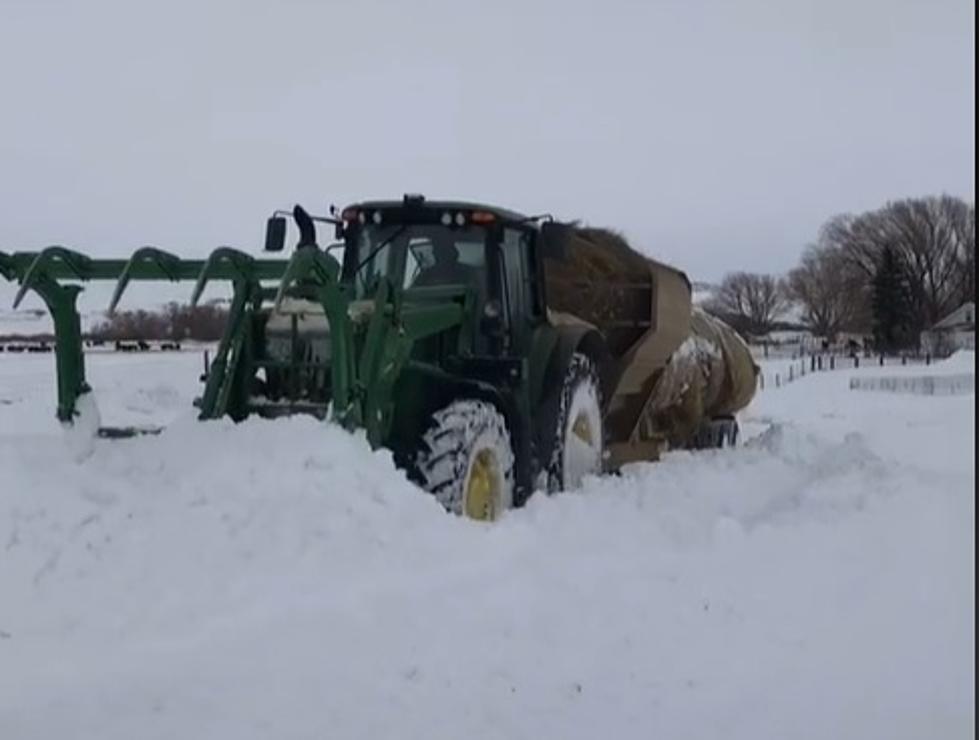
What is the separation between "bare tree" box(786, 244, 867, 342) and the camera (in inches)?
3071

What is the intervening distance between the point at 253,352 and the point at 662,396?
5.48 m

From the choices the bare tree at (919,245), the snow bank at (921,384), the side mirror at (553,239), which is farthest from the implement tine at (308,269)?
the bare tree at (919,245)

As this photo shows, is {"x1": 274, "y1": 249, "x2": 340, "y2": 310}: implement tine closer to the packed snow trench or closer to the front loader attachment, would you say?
the front loader attachment

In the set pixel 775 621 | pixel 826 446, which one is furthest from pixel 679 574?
pixel 826 446

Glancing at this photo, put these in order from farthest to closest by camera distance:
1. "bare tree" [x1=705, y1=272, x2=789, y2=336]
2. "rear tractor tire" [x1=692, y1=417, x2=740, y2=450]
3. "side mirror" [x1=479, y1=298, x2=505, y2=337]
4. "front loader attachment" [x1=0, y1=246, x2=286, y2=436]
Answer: "bare tree" [x1=705, y1=272, x2=789, y2=336]
"rear tractor tire" [x1=692, y1=417, x2=740, y2=450]
"side mirror" [x1=479, y1=298, x2=505, y2=337]
"front loader attachment" [x1=0, y1=246, x2=286, y2=436]

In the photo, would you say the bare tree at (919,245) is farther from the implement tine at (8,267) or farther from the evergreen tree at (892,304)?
the implement tine at (8,267)

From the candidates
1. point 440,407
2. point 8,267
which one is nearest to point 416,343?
point 440,407

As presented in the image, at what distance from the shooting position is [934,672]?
4.96 m

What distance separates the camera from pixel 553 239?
9367 millimetres

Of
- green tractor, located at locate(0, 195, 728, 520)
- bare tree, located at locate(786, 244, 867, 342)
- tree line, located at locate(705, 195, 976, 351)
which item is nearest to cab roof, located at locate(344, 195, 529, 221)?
green tractor, located at locate(0, 195, 728, 520)

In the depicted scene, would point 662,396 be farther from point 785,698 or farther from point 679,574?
point 785,698

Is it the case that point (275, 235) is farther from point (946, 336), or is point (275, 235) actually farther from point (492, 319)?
point (946, 336)

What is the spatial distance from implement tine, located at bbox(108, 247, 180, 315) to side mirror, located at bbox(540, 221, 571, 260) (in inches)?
125

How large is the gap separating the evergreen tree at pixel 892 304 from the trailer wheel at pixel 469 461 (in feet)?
215
